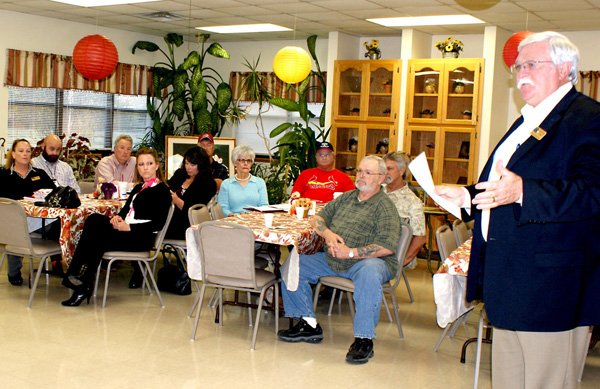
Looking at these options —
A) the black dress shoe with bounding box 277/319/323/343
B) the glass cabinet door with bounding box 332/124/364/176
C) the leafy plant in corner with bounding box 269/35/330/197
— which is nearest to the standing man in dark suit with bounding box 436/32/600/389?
the black dress shoe with bounding box 277/319/323/343

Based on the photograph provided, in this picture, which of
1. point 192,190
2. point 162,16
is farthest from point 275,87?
point 192,190

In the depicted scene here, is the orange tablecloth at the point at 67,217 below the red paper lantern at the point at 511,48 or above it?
below

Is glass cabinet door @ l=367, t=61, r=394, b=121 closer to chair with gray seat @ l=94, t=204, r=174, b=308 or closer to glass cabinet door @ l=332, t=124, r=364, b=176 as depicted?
glass cabinet door @ l=332, t=124, r=364, b=176

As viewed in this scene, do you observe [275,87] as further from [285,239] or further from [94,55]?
[285,239]

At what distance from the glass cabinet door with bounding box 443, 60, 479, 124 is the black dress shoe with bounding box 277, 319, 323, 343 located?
15.0ft

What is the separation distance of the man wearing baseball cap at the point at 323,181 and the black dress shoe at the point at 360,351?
232cm

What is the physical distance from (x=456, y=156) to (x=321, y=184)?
271cm

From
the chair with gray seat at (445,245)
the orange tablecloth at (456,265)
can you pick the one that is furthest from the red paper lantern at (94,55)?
the orange tablecloth at (456,265)

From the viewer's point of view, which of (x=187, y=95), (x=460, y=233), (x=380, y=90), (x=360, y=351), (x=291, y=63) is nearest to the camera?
(x=360, y=351)

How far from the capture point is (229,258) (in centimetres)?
473

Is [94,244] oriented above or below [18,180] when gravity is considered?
below

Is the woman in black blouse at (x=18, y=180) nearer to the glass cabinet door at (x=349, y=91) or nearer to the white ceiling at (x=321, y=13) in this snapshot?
the white ceiling at (x=321, y=13)

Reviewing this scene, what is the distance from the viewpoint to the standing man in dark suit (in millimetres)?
1987

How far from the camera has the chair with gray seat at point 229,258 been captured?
183 inches
